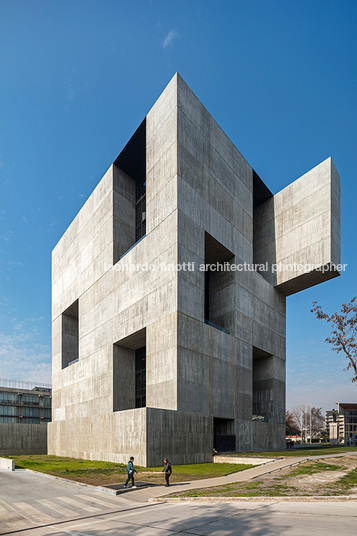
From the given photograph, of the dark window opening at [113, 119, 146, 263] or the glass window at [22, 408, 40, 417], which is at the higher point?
the dark window opening at [113, 119, 146, 263]

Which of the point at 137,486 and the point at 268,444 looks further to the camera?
the point at 268,444

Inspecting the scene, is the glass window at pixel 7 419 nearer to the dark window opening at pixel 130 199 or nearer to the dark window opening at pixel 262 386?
the dark window opening at pixel 130 199

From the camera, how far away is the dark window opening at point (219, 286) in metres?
36.8

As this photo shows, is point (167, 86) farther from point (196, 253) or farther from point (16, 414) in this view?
point (16, 414)

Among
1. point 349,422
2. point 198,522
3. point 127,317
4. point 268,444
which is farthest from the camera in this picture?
point 349,422

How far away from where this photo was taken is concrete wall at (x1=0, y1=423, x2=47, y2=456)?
5441 cm

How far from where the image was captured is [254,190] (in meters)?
45.2

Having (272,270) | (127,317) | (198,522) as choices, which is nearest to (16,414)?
(127,317)

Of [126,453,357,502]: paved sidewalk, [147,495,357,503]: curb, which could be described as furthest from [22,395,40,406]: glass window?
[147,495,357,503]: curb

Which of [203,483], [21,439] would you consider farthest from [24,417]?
[203,483]

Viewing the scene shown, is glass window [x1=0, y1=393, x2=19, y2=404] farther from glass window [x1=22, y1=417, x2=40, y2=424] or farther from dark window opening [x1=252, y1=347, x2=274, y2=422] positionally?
dark window opening [x1=252, y1=347, x2=274, y2=422]

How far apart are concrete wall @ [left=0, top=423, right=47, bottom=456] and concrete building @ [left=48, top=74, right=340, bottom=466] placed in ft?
29.5

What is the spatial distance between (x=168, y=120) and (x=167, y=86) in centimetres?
302

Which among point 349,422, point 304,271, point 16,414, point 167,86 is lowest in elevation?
point 349,422
